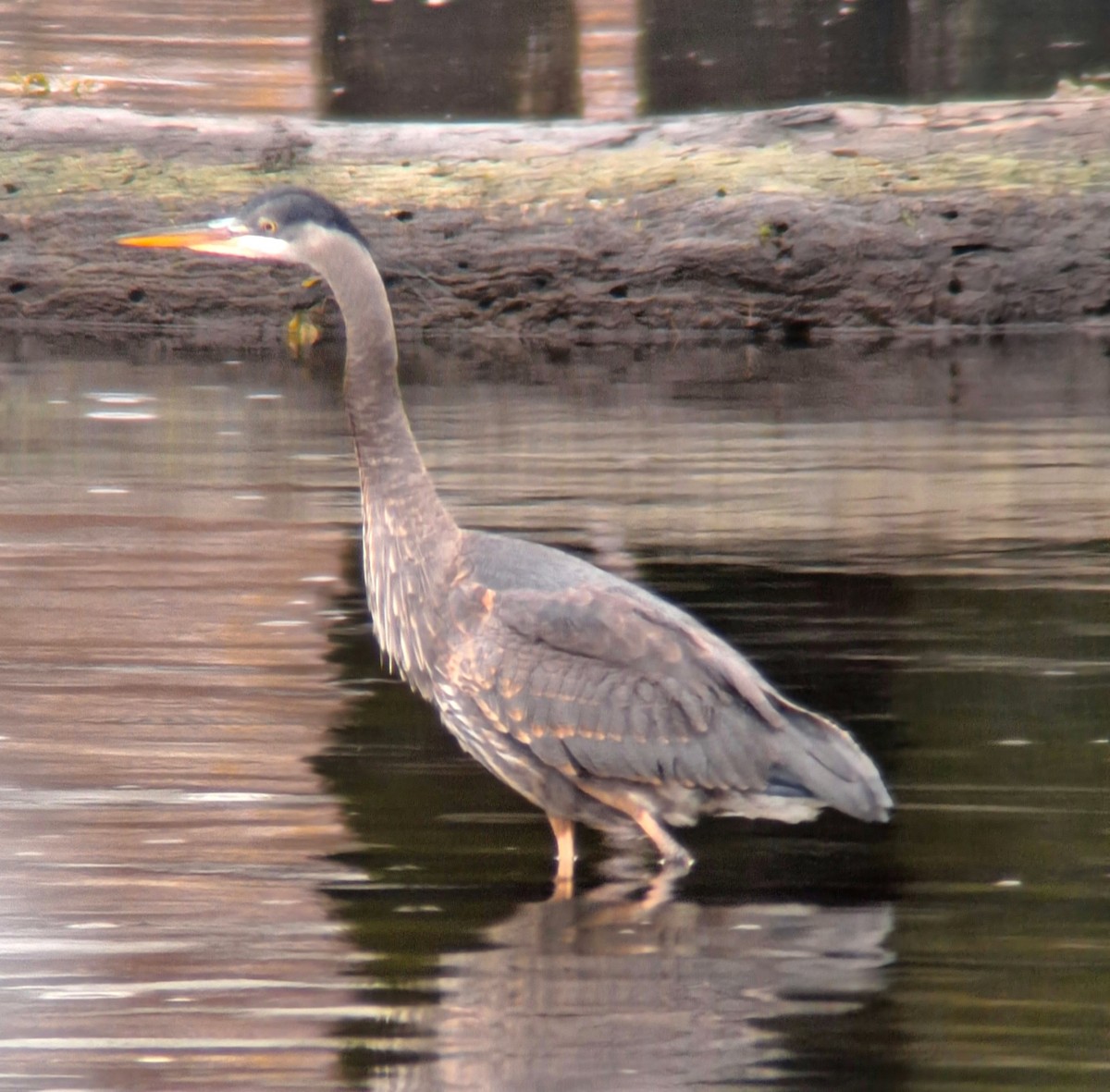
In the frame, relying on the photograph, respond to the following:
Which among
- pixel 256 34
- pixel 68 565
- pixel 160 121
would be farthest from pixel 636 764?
pixel 256 34

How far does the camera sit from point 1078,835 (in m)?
6.07

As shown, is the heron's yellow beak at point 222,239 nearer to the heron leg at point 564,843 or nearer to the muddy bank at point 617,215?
the heron leg at point 564,843

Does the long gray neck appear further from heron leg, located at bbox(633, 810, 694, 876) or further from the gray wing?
heron leg, located at bbox(633, 810, 694, 876)

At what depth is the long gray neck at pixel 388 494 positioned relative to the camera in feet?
20.0

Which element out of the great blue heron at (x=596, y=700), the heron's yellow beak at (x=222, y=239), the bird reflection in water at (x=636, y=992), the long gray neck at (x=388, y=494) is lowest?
the bird reflection in water at (x=636, y=992)

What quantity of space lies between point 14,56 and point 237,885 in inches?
586

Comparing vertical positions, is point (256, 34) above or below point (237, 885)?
above

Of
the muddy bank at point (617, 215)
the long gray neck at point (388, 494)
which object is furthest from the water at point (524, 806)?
the muddy bank at point (617, 215)

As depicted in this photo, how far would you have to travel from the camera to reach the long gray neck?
6102mm

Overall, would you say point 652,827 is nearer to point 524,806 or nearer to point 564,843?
point 564,843

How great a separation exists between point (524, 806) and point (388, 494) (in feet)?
3.22

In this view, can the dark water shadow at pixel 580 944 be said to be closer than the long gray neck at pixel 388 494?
Yes

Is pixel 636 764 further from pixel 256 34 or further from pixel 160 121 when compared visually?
pixel 256 34

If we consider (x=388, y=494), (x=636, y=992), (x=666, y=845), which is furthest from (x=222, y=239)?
(x=636, y=992)
